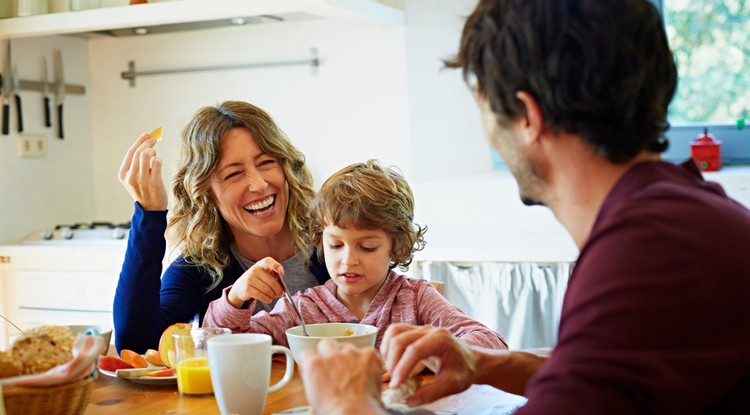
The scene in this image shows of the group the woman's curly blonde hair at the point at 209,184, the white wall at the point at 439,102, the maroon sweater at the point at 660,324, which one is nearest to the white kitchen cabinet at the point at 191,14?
the white wall at the point at 439,102

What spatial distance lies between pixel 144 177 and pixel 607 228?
1191 mm

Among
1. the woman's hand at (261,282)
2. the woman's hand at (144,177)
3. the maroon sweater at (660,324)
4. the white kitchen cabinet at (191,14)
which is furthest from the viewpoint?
the white kitchen cabinet at (191,14)

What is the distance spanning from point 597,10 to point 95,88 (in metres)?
3.43

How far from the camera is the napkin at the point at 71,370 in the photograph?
1192 millimetres

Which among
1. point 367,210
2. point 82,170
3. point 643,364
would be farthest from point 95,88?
point 643,364

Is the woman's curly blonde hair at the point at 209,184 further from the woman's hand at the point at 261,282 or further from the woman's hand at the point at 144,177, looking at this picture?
the woman's hand at the point at 261,282

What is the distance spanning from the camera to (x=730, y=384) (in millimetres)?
923

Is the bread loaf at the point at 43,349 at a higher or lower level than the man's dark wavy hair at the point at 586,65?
lower

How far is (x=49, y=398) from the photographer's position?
122cm

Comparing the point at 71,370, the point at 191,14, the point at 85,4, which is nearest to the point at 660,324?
the point at 71,370

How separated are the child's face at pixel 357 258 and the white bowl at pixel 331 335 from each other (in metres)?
0.24

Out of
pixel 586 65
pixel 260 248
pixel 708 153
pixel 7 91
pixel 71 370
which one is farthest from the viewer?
pixel 7 91

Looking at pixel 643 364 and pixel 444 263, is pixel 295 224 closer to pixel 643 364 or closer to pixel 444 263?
pixel 444 263

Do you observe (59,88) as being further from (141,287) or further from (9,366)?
(9,366)
